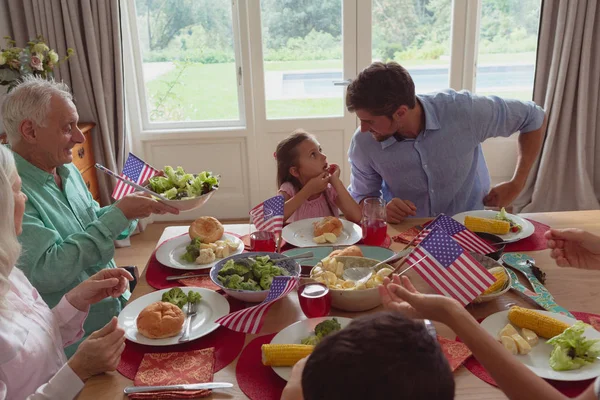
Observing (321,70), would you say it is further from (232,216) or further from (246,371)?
(246,371)

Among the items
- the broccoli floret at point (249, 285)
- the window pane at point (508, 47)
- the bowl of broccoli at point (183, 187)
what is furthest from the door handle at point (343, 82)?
the broccoli floret at point (249, 285)

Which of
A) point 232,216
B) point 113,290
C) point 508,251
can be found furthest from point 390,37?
point 113,290

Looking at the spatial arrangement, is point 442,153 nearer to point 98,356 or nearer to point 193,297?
point 193,297

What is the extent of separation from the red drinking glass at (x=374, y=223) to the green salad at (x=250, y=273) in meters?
0.42

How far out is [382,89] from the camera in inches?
85.7

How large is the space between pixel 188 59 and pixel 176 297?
307 centimetres

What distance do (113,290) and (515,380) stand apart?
1.17 m

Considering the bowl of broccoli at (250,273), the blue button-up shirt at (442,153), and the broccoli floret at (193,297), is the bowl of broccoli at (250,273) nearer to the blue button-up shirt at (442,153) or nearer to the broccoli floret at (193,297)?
the broccoli floret at (193,297)

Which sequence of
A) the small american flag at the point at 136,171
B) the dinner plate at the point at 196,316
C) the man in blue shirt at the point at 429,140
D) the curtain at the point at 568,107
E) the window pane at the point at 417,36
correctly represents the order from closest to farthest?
the dinner plate at the point at 196,316 < the small american flag at the point at 136,171 < the man in blue shirt at the point at 429,140 < the curtain at the point at 568,107 < the window pane at the point at 417,36

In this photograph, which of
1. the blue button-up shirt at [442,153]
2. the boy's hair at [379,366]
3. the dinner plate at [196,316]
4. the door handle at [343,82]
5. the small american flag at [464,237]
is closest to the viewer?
the boy's hair at [379,366]

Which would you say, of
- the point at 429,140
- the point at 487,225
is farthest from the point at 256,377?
the point at 429,140

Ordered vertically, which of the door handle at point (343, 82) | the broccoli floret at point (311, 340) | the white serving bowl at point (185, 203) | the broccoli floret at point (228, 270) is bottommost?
the broccoli floret at point (311, 340)

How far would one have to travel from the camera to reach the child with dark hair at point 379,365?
25.8 inches

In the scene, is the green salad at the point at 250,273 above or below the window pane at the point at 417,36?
A: below
